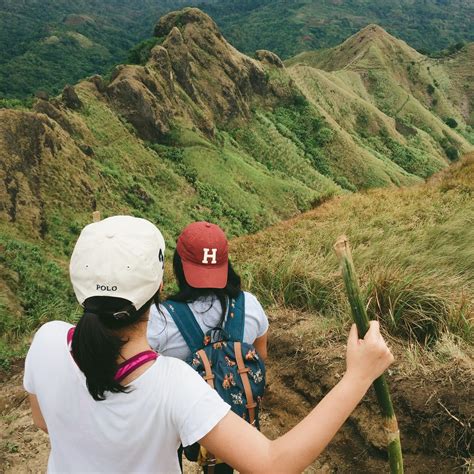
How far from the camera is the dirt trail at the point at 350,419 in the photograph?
3041 mm

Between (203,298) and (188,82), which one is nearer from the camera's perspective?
(203,298)

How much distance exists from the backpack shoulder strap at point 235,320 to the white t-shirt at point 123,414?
808 mm

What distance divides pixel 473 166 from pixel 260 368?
11.1m

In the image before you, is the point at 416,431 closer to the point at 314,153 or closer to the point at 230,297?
the point at 230,297

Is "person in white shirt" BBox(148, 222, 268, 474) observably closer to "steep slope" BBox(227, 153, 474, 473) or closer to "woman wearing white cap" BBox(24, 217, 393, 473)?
"woman wearing white cap" BBox(24, 217, 393, 473)

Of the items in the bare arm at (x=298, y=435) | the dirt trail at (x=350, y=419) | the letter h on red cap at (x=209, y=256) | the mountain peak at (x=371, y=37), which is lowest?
the mountain peak at (x=371, y=37)

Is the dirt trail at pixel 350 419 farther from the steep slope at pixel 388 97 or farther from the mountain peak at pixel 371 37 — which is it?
the mountain peak at pixel 371 37

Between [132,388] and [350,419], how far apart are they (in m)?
2.43

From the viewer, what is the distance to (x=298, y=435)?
4.22 ft

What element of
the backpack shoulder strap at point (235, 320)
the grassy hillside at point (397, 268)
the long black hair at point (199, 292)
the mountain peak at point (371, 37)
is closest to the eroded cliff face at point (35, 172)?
the grassy hillside at point (397, 268)

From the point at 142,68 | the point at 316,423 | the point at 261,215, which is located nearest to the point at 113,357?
the point at 316,423

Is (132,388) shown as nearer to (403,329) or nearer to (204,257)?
(204,257)

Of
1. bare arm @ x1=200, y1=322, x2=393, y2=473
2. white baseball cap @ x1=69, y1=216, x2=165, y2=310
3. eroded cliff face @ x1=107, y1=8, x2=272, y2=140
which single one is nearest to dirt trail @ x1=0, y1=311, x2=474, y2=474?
bare arm @ x1=200, y1=322, x2=393, y2=473

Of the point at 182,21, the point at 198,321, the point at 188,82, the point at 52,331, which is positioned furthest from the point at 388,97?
the point at 52,331
